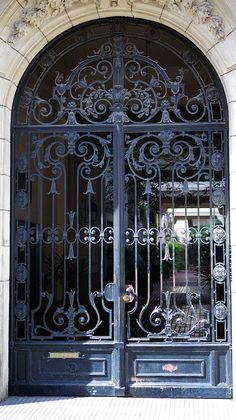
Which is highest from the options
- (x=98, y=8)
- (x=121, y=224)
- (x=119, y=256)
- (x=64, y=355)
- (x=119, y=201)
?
(x=98, y=8)

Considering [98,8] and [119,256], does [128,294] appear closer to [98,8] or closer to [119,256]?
→ [119,256]

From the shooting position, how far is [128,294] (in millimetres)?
6250

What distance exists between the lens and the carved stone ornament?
5.96m

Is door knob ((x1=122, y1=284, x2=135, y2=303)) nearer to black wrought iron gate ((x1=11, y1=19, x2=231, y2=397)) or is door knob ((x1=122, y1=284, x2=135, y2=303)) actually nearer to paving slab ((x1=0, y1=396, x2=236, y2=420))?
black wrought iron gate ((x1=11, y1=19, x2=231, y2=397))

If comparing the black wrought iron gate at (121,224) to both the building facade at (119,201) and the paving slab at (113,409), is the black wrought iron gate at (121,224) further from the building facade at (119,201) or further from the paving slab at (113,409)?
the paving slab at (113,409)

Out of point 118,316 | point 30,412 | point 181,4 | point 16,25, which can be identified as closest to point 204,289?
point 118,316

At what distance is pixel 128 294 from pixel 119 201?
1.11 meters

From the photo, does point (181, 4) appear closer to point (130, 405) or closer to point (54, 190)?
point (54, 190)

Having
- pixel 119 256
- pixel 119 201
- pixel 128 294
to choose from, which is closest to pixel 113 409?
pixel 128 294

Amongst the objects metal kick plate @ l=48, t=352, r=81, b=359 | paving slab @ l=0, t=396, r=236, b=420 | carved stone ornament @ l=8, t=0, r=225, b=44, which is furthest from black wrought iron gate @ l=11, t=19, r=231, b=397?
carved stone ornament @ l=8, t=0, r=225, b=44

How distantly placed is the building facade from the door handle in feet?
0.04

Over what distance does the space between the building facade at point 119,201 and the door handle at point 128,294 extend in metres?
0.01

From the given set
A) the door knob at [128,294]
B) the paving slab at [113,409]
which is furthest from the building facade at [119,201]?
the paving slab at [113,409]

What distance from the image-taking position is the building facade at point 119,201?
6160 mm
